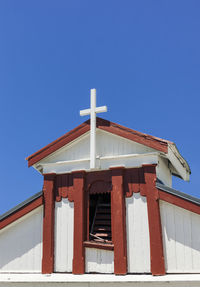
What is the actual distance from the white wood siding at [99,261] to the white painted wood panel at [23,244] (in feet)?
5.18

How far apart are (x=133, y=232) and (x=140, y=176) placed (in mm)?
1582

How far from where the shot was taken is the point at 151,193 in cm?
1118

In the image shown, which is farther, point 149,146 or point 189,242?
point 149,146

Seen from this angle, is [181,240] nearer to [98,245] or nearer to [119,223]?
[119,223]

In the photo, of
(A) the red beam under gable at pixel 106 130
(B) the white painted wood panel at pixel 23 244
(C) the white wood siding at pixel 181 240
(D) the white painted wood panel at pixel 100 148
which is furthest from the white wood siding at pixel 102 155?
(C) the white wood siding at pixel 181 240

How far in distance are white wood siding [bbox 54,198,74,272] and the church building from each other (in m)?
0.03

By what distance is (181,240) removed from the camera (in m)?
10.6

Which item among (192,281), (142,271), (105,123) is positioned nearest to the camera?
(192,281)

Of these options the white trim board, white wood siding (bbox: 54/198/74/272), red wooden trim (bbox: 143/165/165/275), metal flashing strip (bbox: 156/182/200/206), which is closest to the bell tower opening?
white wood siding (bbox: 54/198/74/272)

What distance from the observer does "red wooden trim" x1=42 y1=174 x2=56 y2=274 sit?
38.7 feet

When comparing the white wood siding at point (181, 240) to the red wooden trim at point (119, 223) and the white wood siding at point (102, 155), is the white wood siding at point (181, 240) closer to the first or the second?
the red wooden trim at point (119, 223)

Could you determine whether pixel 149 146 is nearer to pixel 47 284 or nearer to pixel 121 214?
pixel 121 214

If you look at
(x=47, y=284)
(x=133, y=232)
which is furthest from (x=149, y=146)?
(x=47, y=284)

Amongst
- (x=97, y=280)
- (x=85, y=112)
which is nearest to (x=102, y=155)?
(x=85, y=112)
